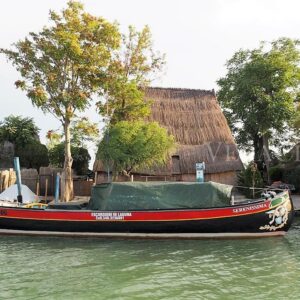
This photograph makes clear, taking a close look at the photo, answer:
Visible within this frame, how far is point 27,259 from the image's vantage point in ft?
41.4

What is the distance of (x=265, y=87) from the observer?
109 feet

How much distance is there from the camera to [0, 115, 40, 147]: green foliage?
32125 millimetres

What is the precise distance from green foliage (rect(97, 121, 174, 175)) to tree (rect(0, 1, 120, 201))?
2656mm

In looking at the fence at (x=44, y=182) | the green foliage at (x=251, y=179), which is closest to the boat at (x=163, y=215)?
the green foliage at (x=251, y=179)

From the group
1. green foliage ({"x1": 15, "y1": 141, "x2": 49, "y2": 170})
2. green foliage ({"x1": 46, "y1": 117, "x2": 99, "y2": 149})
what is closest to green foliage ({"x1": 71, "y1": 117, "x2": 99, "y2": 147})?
green foliage ({"x1": 46, "y1": 117, "x2": 99, "y2": 149})

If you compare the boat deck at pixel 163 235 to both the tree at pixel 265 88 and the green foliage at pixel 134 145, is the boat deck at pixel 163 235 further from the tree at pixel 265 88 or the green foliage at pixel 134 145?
the tree at pixel 265 88

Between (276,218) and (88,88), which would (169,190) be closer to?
(276,218)

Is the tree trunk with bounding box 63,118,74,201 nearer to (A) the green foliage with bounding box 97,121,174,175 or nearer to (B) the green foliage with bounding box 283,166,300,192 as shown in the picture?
(A) the green foliage with bounding box 97,121,174,175

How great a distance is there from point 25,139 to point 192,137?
1388 cm

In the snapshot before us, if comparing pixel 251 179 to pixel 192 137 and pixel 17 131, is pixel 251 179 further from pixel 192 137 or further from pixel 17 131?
pixel 17 131

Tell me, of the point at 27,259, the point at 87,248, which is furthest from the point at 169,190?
the point at 27,259

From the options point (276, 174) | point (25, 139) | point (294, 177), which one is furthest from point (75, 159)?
point (294, 177)

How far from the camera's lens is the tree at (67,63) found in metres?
22.7

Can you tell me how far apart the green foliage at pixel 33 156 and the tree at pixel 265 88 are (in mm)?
17114
